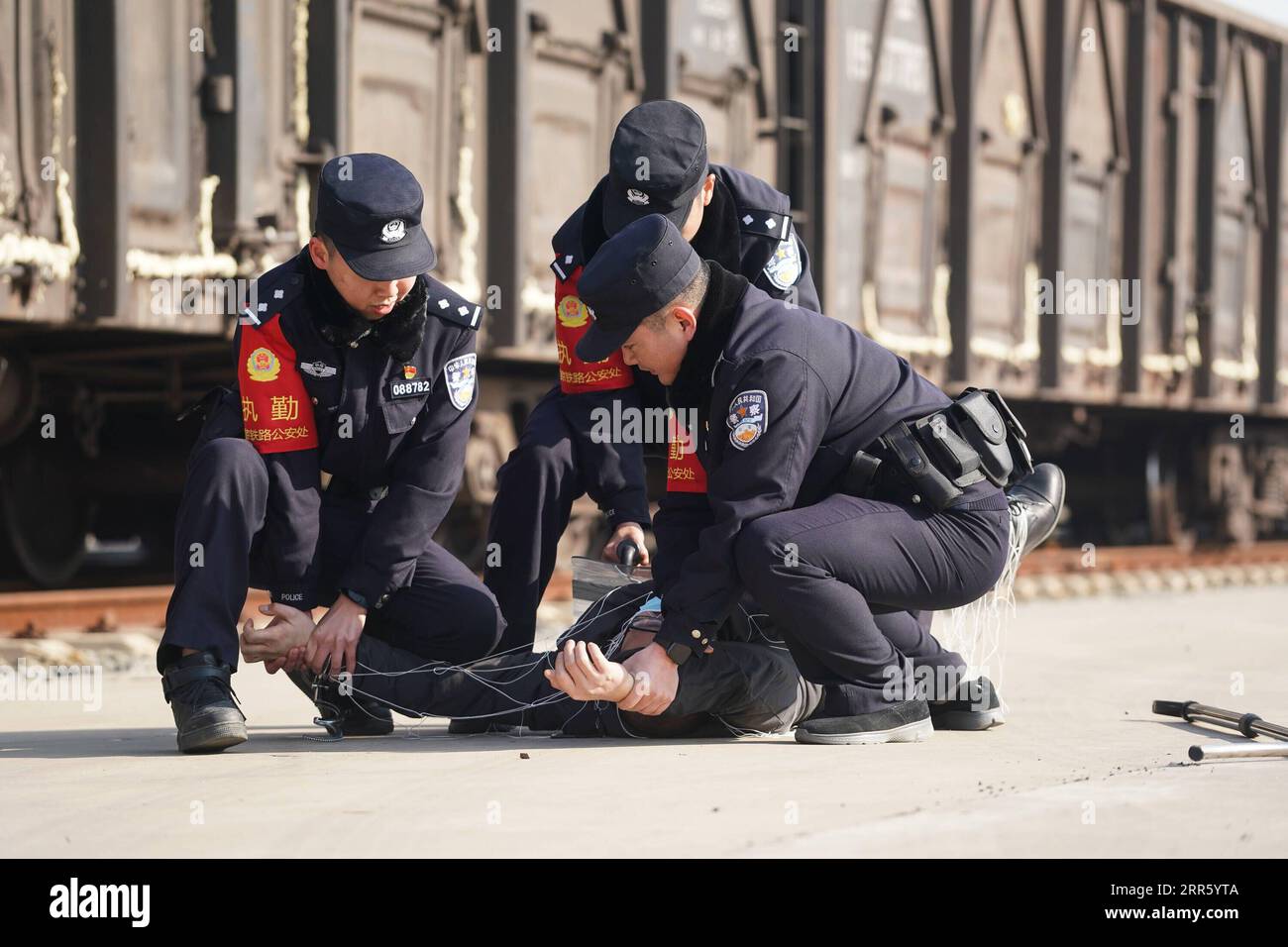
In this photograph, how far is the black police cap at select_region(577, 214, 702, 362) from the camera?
372cm

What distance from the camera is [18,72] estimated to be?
239 inches

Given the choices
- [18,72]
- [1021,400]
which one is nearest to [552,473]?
[18,72]

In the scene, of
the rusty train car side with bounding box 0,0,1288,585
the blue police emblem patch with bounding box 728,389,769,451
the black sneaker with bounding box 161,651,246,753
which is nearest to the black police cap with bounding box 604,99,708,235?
the blue police emblem patch with bounding box 728,389,769,451

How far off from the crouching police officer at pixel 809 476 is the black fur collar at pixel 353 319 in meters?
0.52

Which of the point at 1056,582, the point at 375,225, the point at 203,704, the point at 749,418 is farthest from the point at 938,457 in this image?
the point at 1056,582

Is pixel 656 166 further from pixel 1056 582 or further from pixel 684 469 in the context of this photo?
pixel 1056 582

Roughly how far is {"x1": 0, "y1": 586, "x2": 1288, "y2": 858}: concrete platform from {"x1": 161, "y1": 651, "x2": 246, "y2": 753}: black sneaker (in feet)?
0.14

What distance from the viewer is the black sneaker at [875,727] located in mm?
4004

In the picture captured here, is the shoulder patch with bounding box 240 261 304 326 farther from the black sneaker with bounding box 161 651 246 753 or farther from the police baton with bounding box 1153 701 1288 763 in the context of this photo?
the police baton with bounding box 1153 701 1288 763

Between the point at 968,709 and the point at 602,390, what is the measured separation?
4.14ft

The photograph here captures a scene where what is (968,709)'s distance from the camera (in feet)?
14.1

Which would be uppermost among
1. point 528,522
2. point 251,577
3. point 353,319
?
point 353,319

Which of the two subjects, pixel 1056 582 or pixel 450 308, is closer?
pixel 450 308
